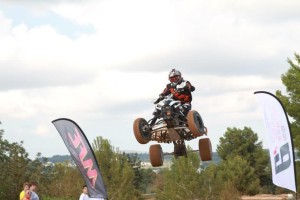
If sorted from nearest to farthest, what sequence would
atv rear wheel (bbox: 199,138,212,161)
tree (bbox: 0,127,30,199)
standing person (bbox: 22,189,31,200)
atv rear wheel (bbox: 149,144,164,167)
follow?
atv rear wheel (bbox: 199,138,212,161), atv rear wheel (bbox: 149,144,164,167), standing person (bbox: 22,189,31,200), tree (bbox: 0,127,30,199)

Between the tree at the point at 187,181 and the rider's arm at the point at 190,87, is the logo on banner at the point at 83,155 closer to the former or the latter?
the rider's arm at the point at 190,87

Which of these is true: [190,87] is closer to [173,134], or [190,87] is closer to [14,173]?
[173,134]

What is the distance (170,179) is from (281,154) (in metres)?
32.5

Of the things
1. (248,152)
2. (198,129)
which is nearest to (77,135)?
(198,129)

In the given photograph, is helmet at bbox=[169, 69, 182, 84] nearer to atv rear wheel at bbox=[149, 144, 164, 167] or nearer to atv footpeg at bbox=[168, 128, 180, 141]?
atv footpeg at bbox=[168, 128, 180, 141]

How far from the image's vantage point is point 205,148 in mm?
15055

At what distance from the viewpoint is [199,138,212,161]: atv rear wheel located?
15.1 metres

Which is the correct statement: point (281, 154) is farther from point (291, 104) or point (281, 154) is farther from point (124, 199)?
point (124, 199)

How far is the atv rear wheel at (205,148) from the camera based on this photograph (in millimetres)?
15062

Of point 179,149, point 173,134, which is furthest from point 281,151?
point 179,149

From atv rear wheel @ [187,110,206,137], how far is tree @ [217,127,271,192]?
202 ft

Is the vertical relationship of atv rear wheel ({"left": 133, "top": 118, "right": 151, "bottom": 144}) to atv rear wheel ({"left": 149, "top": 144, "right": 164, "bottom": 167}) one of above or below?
above

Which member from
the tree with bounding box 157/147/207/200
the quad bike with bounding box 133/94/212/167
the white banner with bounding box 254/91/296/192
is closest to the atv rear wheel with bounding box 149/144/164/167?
the quad bike with bounding box 133/94/212/167

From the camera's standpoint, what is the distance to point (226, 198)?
42188 mm
